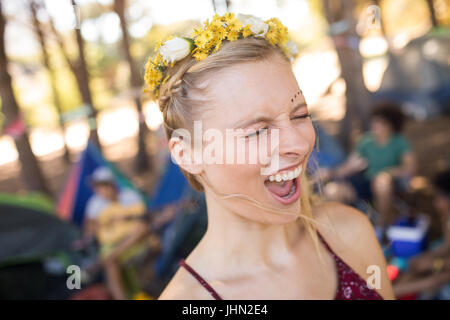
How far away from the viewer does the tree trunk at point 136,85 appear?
509 cm

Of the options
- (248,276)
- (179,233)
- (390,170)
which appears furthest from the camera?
A: (390,170)

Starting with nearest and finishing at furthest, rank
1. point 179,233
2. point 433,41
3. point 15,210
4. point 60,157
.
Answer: point 179,233 → point 15,210 → point 433,41 → point 60,157

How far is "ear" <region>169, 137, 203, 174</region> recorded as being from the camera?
0.75 metres

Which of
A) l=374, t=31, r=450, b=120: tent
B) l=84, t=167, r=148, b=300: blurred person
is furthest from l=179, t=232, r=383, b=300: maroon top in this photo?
l=374, t=31, r=450, b=120: tent

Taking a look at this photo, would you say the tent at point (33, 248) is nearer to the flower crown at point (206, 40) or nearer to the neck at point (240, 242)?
the neck at point (240, 242)

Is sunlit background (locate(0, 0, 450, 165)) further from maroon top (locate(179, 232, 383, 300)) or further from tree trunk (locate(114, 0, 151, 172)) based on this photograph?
maroon top (locate(179, 232, 383, 300))

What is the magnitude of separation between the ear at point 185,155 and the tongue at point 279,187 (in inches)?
5.5

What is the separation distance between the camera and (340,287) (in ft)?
2.94

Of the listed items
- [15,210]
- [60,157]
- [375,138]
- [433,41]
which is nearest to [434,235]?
[375,138]

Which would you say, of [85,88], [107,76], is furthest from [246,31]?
[107,76]

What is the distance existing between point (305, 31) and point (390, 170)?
11.4 ft

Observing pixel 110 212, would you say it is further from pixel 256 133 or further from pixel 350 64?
pixel 350 64

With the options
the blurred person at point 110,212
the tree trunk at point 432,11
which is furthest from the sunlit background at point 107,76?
the blurred person at point 110,212
